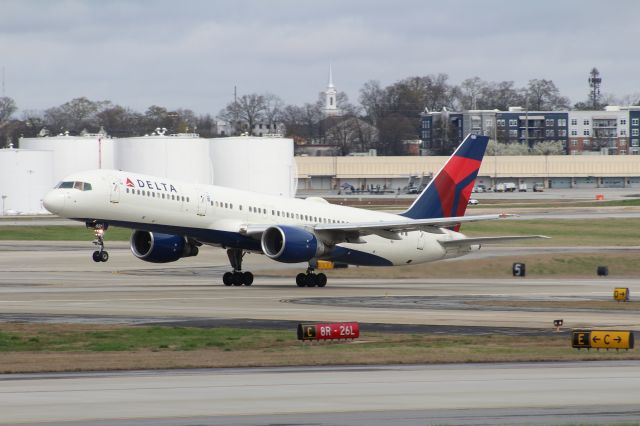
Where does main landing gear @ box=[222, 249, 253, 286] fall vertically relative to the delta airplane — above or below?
below

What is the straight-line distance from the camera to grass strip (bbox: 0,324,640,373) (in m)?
30.6

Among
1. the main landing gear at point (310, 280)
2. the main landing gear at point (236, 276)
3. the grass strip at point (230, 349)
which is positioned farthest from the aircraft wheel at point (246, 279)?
the grass strip at point (230, 349)

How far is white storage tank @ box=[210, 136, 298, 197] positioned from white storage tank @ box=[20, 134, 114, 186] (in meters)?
15.8

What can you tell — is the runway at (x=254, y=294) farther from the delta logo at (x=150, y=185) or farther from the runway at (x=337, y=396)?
the runway at (x=337, y=396)

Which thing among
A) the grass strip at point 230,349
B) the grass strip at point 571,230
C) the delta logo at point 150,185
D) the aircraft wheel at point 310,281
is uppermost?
the delta logo at point 150,185

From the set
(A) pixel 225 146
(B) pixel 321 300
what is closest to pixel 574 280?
(B) pixel 321 300

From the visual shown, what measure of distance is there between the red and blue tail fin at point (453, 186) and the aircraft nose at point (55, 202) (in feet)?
59.6

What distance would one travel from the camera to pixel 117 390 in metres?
25.4

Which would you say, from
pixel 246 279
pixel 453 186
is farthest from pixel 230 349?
pixel 453 186

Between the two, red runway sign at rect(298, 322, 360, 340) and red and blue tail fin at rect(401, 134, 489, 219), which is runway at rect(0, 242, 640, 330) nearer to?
red and blue tail fin at rect(401, 134, 489, 219)

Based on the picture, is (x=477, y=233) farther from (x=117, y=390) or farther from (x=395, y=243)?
(x=117, y=390)

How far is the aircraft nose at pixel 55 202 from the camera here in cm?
5356

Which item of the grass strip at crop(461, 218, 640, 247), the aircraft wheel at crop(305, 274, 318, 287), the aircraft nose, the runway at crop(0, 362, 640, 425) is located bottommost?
the grass strip at crop(461, 218, 640, 247)

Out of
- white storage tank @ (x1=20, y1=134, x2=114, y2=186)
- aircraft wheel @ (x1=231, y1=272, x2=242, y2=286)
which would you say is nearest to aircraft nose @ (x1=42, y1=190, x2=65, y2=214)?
aircraft wheel @ (x1=231, y1=272, x2=242, y2=286)
